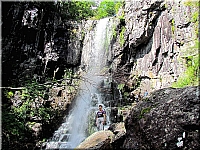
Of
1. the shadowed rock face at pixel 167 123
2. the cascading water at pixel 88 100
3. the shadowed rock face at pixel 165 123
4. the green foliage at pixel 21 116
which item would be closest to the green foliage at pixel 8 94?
the green foliage at pixel 21 116

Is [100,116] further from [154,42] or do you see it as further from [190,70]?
[154,42]

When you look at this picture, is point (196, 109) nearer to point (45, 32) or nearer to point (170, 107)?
point (170, 107)

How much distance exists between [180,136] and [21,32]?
51.7ft

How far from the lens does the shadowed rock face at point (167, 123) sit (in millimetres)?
2721

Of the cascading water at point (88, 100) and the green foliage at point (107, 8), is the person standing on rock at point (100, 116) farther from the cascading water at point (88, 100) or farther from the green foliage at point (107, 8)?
the green foliage at point (107, 8)

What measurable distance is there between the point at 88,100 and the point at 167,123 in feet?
→ 39.2

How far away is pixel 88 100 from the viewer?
14.7m

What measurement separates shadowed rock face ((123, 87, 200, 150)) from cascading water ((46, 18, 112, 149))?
3.60m

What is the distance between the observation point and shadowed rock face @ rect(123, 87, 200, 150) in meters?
2.72

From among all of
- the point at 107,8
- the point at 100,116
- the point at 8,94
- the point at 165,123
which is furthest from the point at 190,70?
the point at 107,8

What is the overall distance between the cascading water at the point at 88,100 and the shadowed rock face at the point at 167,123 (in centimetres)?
360

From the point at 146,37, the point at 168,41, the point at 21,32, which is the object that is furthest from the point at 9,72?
the point at 168,41

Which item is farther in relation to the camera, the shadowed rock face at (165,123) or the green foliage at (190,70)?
the green foliage at (190,70)

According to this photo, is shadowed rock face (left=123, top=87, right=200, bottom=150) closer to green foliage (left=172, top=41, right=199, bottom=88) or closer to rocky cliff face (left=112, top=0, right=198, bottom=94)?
green foliage (left=172, top=41, right=199, bottom=88)
